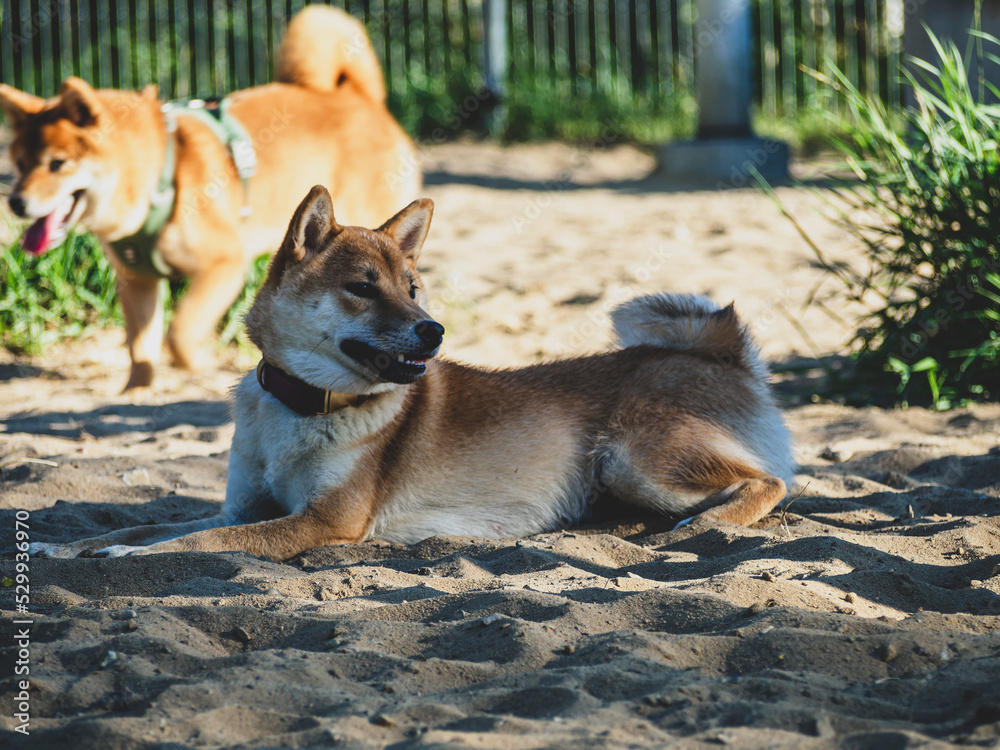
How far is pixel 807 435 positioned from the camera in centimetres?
473

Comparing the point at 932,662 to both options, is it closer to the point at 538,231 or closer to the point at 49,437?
the point at 49,437

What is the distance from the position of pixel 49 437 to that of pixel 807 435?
3.62 meters

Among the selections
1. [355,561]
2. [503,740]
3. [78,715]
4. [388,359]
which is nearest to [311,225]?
[388,359]

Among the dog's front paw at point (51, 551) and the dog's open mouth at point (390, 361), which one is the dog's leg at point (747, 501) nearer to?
the dog's open mouth at point (390, 361)

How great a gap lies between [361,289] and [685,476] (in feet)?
4.40

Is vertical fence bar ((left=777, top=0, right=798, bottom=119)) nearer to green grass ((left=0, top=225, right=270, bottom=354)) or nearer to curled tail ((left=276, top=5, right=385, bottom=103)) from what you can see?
curled tail ((left=276, top=5, right=385, bottom=103))

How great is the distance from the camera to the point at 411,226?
148 inches

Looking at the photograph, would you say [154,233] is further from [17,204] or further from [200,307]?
[17,204]

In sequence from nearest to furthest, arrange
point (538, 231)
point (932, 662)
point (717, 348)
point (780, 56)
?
point (932, 662)
point (717, 348)
point (538, 231)
point (780, 56)

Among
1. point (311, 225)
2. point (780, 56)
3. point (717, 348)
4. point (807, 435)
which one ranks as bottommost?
point (807, 435)

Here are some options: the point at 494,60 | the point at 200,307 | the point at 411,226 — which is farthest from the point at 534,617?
the point at 494,60

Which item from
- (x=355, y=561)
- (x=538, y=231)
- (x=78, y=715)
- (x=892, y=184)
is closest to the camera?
(x=78, y=715)

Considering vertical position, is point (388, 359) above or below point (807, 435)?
above

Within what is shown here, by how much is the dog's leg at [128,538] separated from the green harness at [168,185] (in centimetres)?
245
